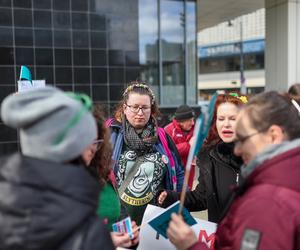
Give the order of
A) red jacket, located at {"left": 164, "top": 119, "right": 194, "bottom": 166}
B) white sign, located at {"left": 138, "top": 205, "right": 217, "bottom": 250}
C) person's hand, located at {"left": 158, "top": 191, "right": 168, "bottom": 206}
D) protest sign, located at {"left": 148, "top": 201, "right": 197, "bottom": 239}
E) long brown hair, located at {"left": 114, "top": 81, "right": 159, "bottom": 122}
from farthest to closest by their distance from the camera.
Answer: red jacket, located at {"left": 164, "top": 119, "right": 194, "bottom": 166}, long brown hair, located at {"left": 114, "top": 81, "right": 159, "bottom": 122}, person's hand, located at {"left": 158, "top": 191, "right": 168, "bottom": 206}, white sign, located at {"left": 138, "top": 205, "right": 217, "bottom": 250}, protest sign, located at {"left": 148, "top": 201, "right": 197, "bottom": 239}

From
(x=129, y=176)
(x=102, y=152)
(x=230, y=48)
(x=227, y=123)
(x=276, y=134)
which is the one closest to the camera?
(x=276, y=134)

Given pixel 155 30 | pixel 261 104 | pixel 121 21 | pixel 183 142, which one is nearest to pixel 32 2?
pixel 121 21

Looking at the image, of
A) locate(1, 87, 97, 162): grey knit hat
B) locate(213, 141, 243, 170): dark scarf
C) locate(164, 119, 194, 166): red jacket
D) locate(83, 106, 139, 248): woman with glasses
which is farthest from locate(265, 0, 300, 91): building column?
locate(1, 87, 97, 162): grey knit hat

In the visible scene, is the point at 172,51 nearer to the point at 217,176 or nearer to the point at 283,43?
the point at 283,43

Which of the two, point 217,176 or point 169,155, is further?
point 169,155

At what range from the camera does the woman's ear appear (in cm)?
144

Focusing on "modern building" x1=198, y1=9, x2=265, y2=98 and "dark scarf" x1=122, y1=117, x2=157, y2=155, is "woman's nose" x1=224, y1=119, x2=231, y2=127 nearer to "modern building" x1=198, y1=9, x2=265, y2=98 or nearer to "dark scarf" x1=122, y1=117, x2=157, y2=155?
"dark scarf" x1=122, y1=117, x2=157, y2=155

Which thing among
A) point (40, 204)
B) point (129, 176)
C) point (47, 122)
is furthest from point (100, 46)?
point (40, 204)

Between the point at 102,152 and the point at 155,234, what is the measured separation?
740 millimetres

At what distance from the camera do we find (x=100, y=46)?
1005 centimetres

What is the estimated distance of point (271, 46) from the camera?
11.1 m

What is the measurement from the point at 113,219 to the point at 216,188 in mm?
Result: 870

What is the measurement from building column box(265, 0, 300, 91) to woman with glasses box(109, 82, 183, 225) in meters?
8.24

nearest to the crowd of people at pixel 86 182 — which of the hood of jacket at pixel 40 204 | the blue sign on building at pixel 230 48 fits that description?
→ the hood of jacket at pixel 40 204
